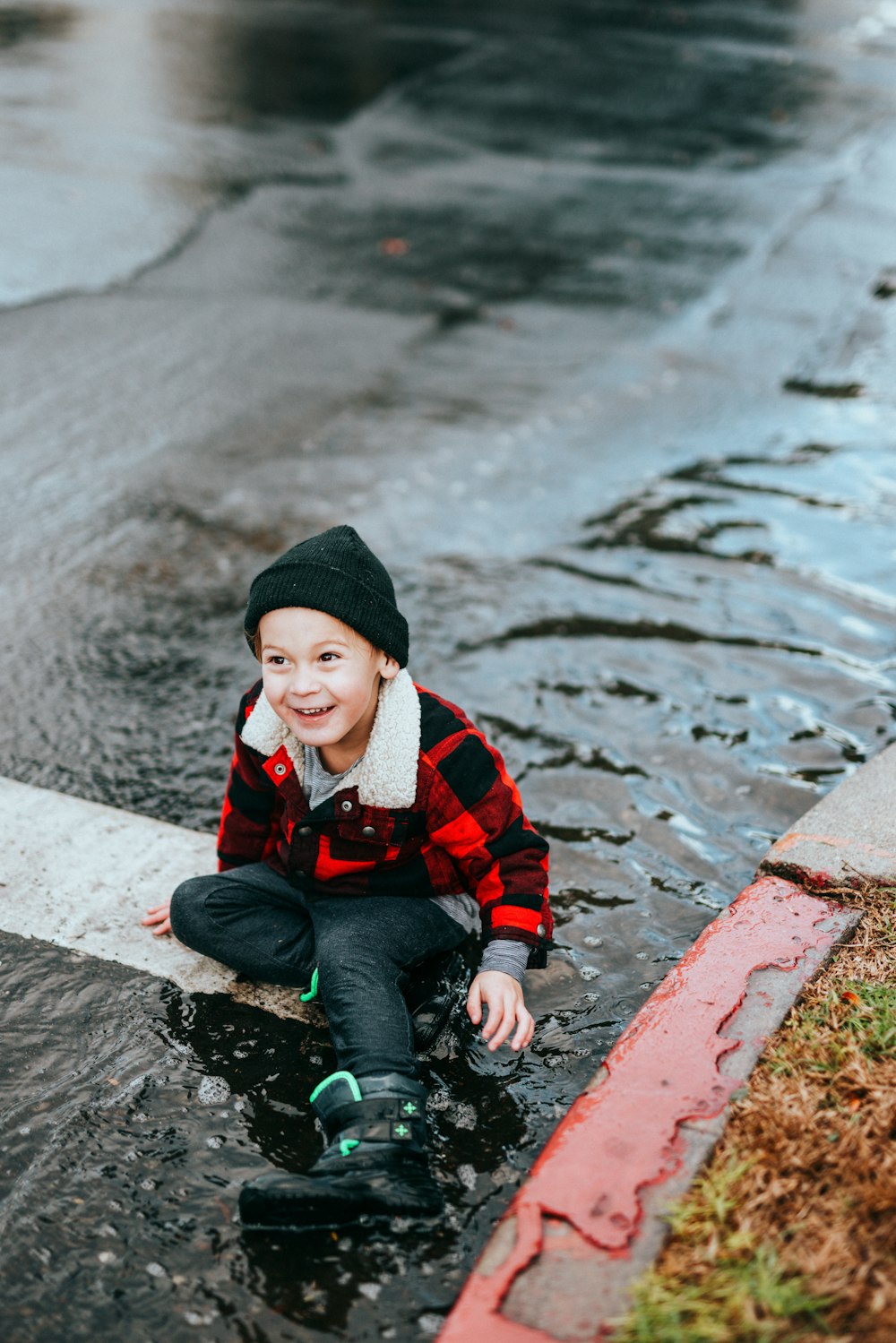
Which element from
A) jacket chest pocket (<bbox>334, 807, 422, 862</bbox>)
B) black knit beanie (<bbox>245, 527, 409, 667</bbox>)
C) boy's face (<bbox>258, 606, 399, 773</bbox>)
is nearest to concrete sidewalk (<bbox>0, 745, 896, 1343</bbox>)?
jacket chest pocket (<bbox>334, 807, 422, 862</bbox>)

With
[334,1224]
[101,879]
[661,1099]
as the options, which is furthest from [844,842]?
[101,879]

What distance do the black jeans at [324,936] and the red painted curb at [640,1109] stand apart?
1.43 feet

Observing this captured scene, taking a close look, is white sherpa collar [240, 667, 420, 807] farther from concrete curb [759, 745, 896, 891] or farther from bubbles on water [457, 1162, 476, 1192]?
concrete curb [759, 745, 896, 891]

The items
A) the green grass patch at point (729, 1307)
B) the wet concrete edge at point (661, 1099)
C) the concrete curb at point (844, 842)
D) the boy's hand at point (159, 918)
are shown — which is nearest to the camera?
the green grass patch at point (729, 1307)

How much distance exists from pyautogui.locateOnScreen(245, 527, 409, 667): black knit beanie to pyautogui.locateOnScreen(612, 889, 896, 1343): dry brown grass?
42.8 inches

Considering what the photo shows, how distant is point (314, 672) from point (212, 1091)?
2.72 feet

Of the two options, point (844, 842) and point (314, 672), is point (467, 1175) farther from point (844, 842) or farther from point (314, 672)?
point (844, 842)

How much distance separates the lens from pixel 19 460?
5129 mm

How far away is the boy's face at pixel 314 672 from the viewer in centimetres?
248

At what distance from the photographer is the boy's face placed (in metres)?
2.48

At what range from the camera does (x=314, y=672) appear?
98.5 inches

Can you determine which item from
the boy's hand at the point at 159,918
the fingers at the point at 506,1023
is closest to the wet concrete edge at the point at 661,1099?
the fingers at the point at 506,1023

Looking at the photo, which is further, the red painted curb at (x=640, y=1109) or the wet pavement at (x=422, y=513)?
the wet pavement at (x=422, y=513)

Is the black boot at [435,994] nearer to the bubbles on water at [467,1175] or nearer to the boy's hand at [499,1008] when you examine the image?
the boy's hand at [499,1008]
